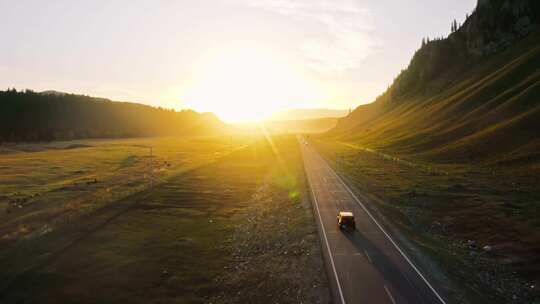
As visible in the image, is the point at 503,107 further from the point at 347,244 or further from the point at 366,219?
the point at 347,244

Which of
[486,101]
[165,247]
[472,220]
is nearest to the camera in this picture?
[165,247]

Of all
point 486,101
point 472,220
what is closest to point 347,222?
point 472,220

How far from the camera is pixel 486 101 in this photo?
4678 inches

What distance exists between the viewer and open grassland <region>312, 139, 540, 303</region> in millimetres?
29359

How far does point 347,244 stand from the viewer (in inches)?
1471

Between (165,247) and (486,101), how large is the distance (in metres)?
115

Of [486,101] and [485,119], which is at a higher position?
[486,101]

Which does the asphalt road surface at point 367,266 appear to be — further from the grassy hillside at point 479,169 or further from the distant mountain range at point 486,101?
the distant mountain range at point 486,101

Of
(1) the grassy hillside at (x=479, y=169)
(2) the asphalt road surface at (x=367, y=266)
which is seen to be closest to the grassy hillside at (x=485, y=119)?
(1) the grassy hillside at (x=479, y=169)

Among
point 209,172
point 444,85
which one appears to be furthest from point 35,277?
point 444,85

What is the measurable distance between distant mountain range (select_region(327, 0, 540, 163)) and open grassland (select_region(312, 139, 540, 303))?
1204 cm

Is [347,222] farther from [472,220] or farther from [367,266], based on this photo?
[472,220]

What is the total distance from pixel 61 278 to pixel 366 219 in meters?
32.8

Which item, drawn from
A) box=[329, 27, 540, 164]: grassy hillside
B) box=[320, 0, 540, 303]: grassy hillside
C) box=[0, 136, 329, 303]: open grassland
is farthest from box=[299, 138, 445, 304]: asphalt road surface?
box=[329, 27, 540, 164]: grassy hillside
